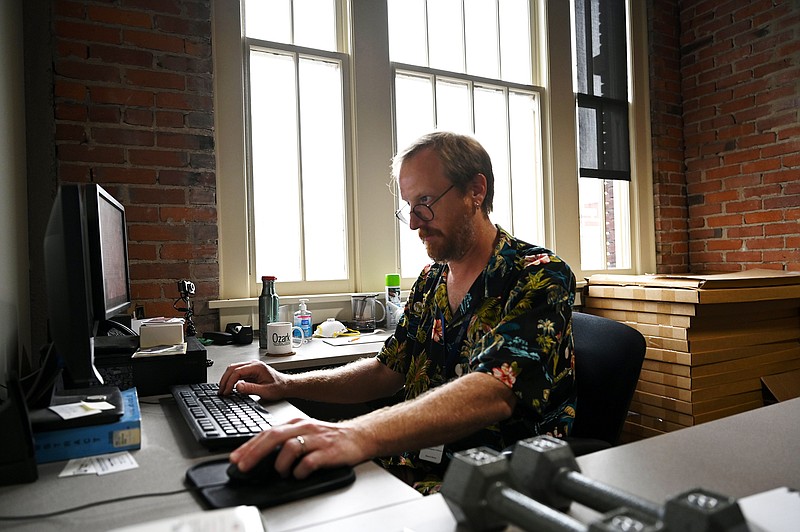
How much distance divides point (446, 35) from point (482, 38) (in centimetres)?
27

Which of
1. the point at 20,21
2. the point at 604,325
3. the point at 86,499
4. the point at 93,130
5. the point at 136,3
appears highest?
the point at 136,3

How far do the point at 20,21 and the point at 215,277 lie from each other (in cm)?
128

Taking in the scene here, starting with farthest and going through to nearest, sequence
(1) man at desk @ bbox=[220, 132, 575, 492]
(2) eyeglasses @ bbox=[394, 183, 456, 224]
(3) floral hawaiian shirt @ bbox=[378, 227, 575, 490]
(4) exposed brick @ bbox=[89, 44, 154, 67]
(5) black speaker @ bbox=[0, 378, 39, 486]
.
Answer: (4) exposed brick @ bbox=[89, 44, 154, 67] < (2) eyeglasses @ bbox=[394, 183, 456, 224] < (3) floral hawaiian shirt @ bbox=[378, 227, 575, 490] < (1) man at desk @ bbox=[220, 132, 575, 492] < (5) black speaker @ bbox=[0, 378, 39, 486]

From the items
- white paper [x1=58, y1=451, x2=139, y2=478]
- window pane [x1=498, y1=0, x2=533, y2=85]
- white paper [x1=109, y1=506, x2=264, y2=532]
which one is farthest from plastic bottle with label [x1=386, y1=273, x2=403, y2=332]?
white paper [x1=109, y1=506, x2=264, y2=532]

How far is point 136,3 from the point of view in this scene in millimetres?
2428

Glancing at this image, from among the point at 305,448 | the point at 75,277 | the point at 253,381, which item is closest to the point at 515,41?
the point at 253,381

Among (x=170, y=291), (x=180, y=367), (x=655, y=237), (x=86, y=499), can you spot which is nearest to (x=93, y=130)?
(x=170, y=291)

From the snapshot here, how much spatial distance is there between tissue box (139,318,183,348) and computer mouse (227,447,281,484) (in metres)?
0.86

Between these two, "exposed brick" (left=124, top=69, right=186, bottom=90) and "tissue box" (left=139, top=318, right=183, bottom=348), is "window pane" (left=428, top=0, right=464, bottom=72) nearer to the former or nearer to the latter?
"exposed brick" (left=124, top=69, right=186, bottom=90)

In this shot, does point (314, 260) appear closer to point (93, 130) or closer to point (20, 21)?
point (93, 130)

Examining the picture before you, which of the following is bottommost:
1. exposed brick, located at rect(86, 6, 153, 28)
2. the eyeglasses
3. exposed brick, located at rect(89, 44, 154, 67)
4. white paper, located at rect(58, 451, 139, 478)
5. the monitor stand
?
white paper, located at rect(58, 451, 139, 478)

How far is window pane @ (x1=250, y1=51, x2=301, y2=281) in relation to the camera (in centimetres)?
274

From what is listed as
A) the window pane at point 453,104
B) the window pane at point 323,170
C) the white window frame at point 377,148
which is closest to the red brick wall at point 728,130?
the white window frame at point 377,148

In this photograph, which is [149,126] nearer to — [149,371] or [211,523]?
[149,371]
